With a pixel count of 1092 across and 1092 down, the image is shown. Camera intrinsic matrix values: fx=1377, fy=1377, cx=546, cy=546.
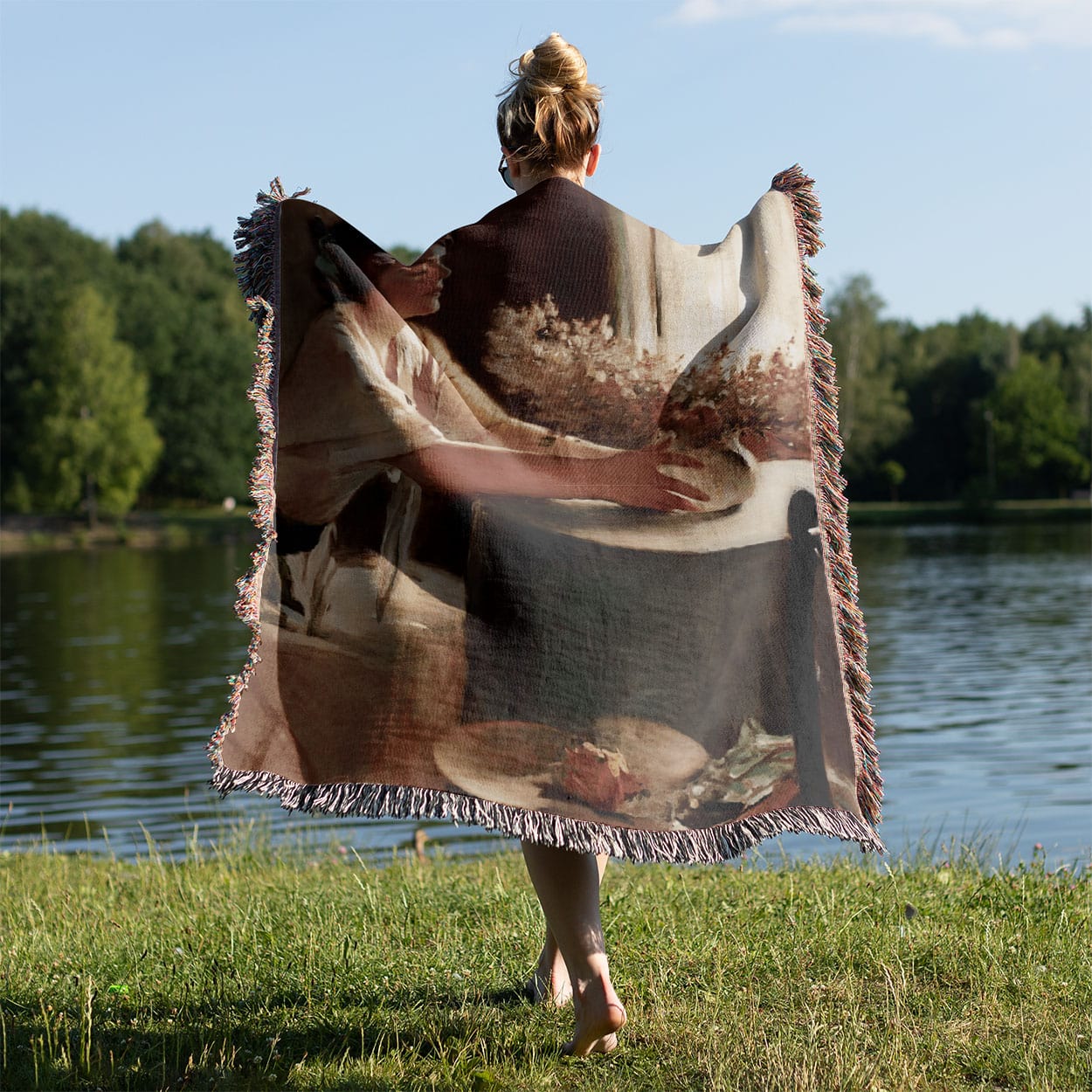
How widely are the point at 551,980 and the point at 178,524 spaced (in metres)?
48.0

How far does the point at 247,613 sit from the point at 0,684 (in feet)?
49.6

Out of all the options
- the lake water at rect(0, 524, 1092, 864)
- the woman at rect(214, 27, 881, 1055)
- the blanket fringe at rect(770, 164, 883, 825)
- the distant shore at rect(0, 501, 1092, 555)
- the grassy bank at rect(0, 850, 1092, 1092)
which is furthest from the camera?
the distant shore at rect(0, 501, 1092, 555)

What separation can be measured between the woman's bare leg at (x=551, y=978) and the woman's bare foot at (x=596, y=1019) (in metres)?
0.32

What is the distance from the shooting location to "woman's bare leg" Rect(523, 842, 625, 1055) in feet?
9.20

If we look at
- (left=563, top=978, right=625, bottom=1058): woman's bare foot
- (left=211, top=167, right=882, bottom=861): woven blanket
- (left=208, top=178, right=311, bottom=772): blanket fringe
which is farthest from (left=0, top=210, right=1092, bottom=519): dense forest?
(left=563, top=978, right=625, bottom=1058): woman's bare foot

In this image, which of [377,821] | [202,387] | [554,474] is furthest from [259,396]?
[202,387]

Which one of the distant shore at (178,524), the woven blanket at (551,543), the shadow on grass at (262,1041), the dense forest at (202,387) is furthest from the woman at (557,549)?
the dense forest at (202,387)

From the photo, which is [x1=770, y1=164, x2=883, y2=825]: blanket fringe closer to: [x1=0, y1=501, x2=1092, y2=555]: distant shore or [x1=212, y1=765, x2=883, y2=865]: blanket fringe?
[x1=212, y1=765, x2=883, y2=865]: blanket fringe

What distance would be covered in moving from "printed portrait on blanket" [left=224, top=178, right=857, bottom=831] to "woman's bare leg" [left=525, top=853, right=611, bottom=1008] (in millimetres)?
464

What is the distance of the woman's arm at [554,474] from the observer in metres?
2.96

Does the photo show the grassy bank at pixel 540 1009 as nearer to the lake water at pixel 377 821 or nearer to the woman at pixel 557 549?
the woman at pixel 557 549

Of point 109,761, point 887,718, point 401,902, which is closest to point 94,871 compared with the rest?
point 401,902

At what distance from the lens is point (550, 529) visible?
297cm

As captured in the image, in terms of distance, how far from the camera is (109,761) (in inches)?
478
